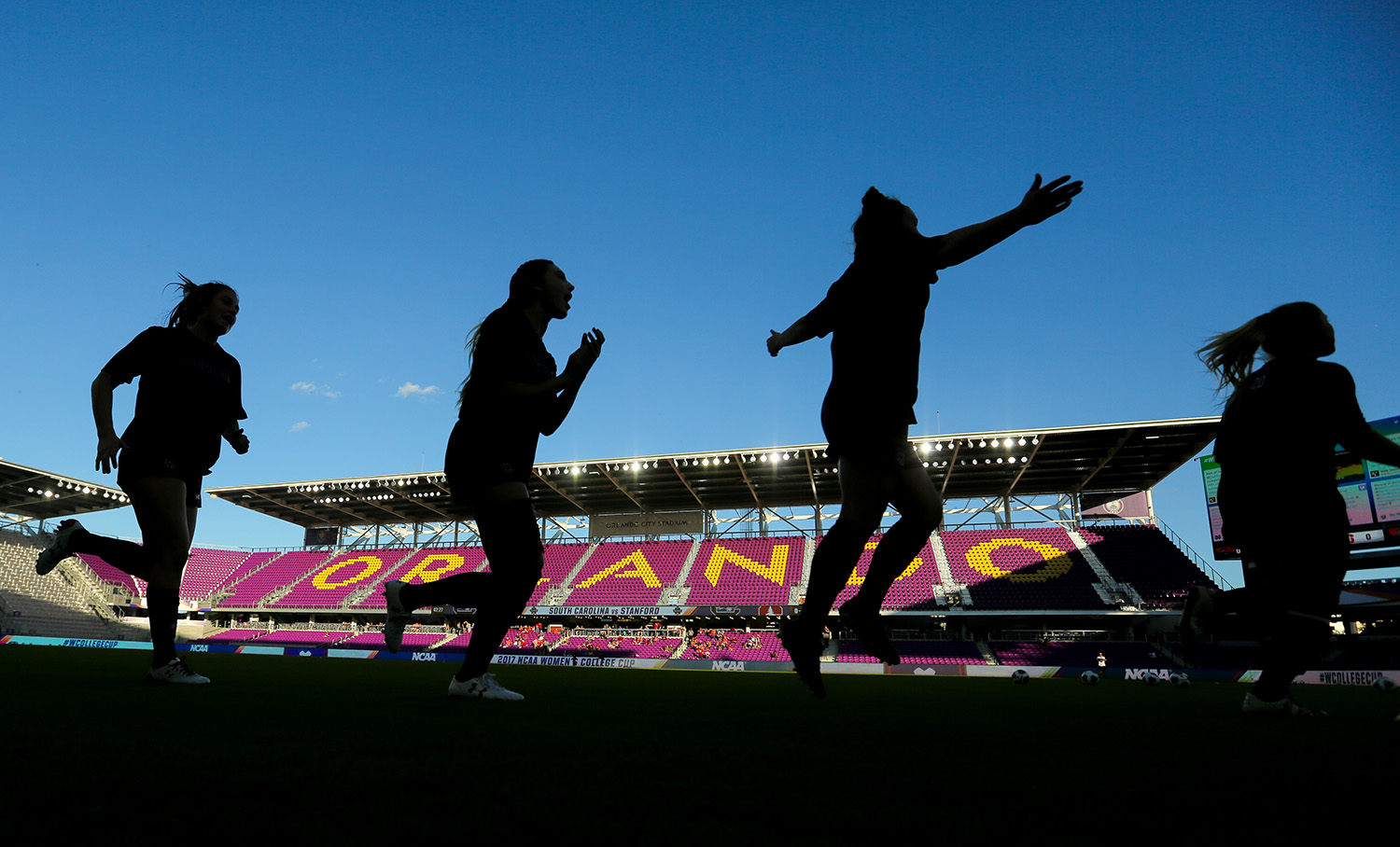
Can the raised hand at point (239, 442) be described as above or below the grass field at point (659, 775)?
above

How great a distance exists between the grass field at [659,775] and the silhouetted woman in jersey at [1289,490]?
0.67 meters

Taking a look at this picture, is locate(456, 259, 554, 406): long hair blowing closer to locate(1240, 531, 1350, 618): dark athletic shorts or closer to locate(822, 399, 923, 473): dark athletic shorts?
locate(822, 399, 923, 473): dark athletic shorts

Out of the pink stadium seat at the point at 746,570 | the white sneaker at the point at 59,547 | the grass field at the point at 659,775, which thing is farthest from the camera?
the pink stadium seat at the point at 746,570

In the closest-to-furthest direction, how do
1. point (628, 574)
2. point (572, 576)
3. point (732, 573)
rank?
point (732, 573) → point (628, 574) → point (572, 576)

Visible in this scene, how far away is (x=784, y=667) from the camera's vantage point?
23.5m

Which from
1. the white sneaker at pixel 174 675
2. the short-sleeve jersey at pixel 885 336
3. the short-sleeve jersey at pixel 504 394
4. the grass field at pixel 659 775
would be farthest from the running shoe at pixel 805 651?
the white sneaker at pixel 174 675

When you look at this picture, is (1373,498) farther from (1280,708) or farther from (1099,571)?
(1280,708)

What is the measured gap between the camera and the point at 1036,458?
31172 mm

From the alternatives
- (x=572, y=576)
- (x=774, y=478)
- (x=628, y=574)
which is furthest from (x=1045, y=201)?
(x=572, y=576)

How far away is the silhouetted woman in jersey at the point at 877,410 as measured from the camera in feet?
9.71

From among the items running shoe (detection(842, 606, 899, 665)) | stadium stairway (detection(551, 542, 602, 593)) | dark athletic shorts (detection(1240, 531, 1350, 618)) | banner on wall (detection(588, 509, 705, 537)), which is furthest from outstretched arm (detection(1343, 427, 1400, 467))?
banner on wall (detection(588, 509, 705, 537))

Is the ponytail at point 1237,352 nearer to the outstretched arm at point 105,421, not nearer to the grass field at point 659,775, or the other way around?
the grass field at point 659,775

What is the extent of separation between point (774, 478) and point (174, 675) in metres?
30.7

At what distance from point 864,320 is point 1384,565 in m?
25.8
